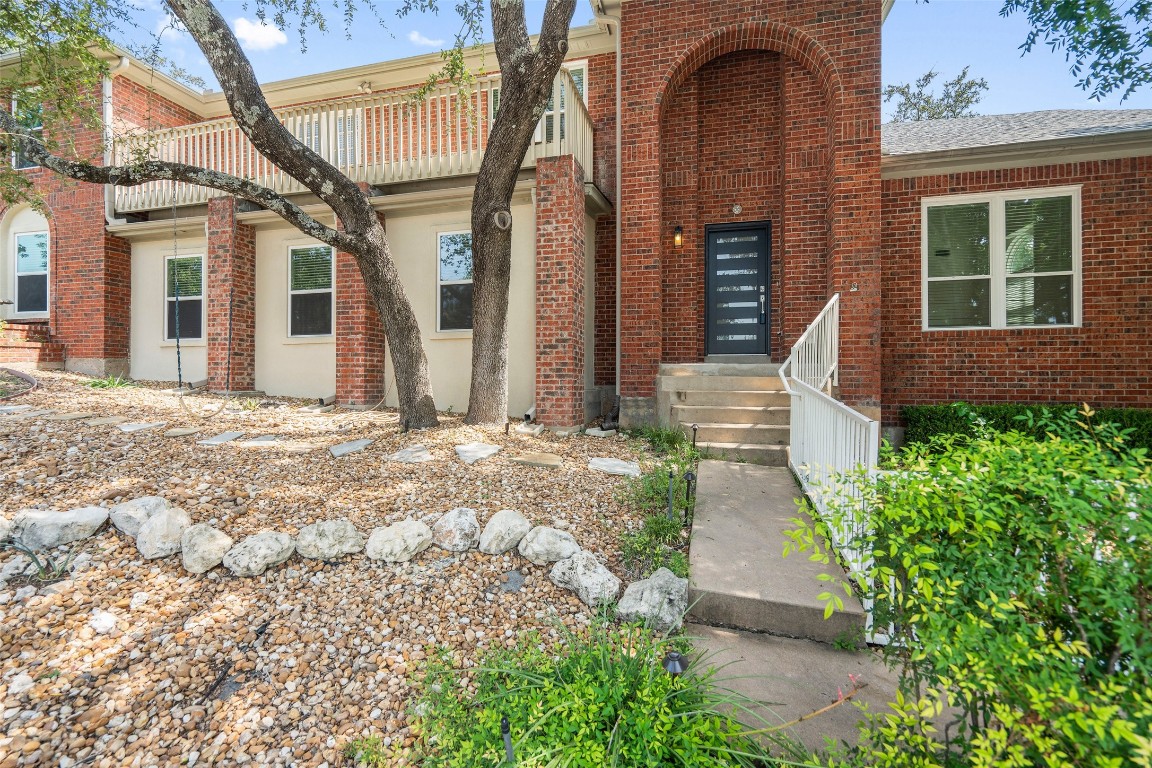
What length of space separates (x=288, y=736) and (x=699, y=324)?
697 centimetres

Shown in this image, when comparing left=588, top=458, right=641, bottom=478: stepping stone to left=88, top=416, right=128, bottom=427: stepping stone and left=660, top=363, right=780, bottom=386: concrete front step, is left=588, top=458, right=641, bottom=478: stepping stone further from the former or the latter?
left=88, top=416, right=128, bottom=427: stepping stone

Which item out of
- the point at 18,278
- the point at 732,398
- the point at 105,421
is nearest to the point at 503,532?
the point at 732,398

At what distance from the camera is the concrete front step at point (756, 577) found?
9.23 ft

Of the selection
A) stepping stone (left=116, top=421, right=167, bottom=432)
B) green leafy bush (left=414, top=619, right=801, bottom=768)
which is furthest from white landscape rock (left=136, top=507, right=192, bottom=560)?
stepping stone (left=116, top=421, right=167, bottom=432)

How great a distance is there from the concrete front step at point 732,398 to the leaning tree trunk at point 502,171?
2.26m

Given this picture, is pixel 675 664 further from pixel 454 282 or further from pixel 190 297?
pixel 190 297

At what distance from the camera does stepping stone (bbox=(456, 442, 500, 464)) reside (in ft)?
15.6

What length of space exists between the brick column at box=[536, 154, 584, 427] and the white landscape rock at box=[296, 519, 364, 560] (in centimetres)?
343

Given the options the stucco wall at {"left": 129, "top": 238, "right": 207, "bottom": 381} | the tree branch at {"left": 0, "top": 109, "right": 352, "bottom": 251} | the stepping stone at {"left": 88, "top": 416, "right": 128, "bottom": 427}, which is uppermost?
the tree branch at {"left": 0, "top": 109, "right": 352, "bottom": 251}

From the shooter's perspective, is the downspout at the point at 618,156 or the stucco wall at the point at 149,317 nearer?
the downspout at the point at 618,156

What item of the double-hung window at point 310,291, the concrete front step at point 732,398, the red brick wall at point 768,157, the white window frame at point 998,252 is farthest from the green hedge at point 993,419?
the double-hung window at point 310,291

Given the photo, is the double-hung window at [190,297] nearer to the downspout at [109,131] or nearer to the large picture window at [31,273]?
the downspout at [109,131]

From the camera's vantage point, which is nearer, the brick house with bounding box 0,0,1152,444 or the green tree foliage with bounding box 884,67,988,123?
the brick house with bounding box 0,0,1152,444

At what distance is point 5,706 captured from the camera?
86.4 inches
